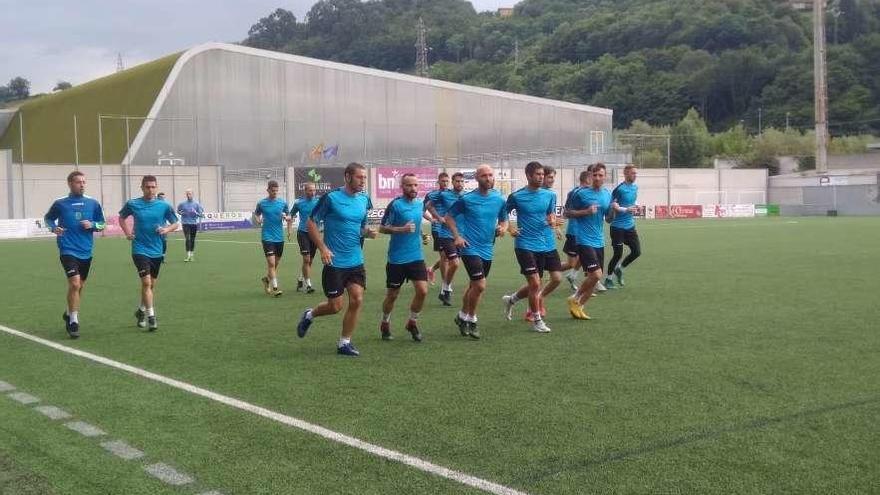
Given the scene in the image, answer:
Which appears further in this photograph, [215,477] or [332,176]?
[332,176]

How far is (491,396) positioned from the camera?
260 inches

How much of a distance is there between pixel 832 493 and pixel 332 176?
42.2m

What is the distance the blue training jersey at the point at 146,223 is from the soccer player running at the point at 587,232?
530 centimetres

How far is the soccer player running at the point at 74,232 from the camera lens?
9.92 meters

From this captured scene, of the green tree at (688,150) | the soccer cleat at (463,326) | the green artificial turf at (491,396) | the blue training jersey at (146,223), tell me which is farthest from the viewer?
the green tree at (688,150)

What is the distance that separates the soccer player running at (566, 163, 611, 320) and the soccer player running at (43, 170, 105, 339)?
597 centimetres

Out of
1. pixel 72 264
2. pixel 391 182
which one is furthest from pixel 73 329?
pixel 391 182

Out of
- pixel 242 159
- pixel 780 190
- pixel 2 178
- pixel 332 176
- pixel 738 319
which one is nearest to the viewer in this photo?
pixel 738 319

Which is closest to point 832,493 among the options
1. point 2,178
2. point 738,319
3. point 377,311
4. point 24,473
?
point 24,473

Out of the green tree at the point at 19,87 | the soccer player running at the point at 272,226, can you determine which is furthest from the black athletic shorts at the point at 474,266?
the green tree at the point at 19,87

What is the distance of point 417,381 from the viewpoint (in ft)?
23.6

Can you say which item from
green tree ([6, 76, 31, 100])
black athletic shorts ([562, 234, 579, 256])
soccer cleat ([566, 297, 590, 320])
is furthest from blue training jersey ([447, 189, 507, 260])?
green tree ([6, 76, 31, 100])

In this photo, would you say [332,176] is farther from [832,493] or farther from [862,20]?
[862,20]

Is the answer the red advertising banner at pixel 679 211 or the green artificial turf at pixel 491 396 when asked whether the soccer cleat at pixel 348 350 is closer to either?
the green artificial turf at pixel 491 396
